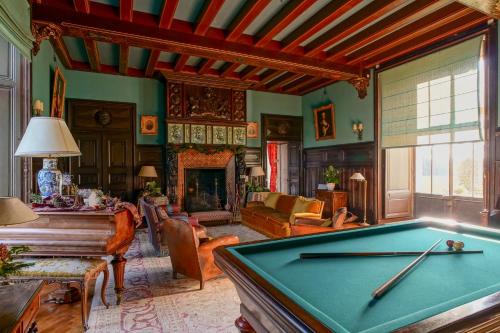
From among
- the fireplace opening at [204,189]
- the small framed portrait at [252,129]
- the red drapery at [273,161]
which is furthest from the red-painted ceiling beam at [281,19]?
the red drapery at [273,161]

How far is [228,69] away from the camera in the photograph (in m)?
6.95

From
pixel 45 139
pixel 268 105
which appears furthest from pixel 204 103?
pixel 45 139

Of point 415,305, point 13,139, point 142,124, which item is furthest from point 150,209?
point 415,305

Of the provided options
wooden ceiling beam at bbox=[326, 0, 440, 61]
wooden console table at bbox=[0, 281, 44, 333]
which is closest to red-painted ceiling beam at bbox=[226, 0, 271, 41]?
wooden ceiling beam at bbox=[326, 0, 440, 61]

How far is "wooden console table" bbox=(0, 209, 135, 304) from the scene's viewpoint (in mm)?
2420

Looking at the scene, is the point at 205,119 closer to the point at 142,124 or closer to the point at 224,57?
the point at 142,124

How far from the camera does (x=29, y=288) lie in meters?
1.61

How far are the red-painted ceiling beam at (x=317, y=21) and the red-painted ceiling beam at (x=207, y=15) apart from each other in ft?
5.23

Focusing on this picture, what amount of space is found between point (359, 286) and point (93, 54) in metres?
6.51

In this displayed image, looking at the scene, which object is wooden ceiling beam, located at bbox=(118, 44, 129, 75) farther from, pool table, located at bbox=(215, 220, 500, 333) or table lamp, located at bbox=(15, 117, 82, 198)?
pool table, located at bbox=(215, 220, 500, 333)

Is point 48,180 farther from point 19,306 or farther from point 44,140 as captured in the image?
point 19,306

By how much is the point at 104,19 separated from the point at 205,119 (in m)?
3.60

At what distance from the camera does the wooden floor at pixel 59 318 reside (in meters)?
2.50

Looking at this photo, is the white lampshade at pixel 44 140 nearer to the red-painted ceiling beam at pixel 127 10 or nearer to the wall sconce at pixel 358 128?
the red-painted ceiling beam at pixel 127 10
